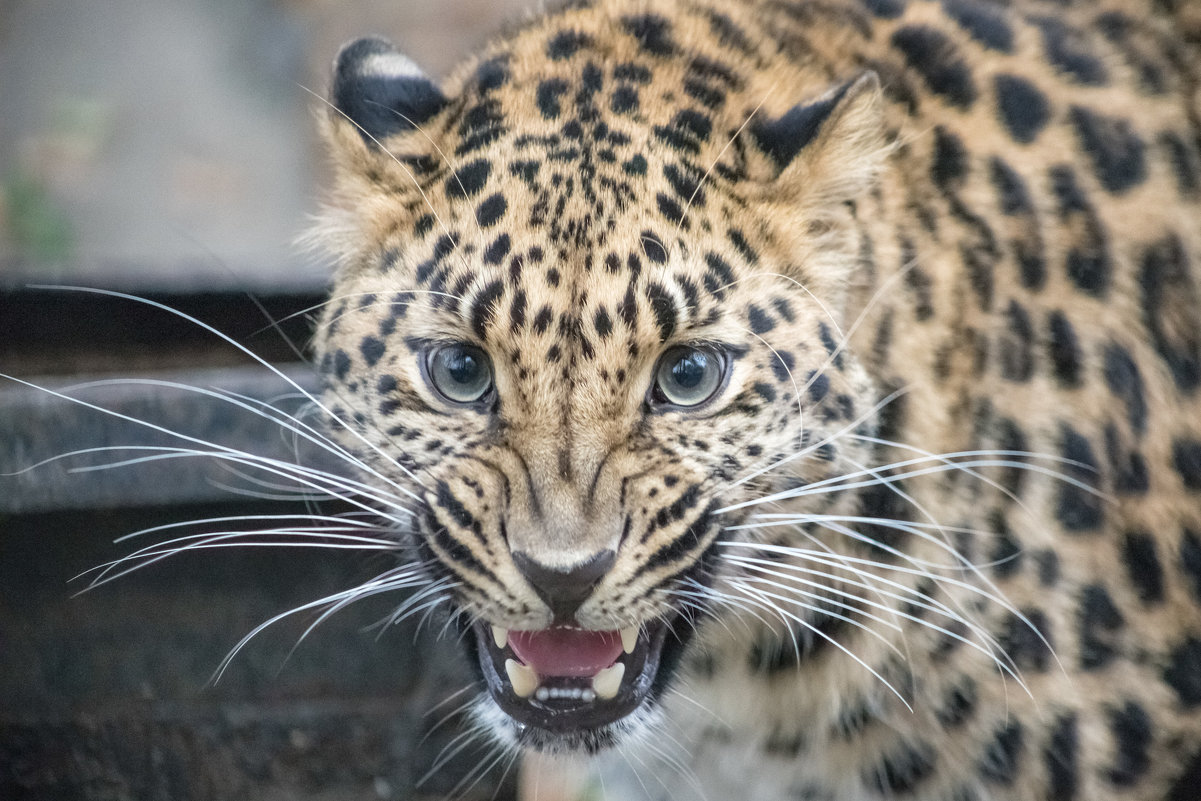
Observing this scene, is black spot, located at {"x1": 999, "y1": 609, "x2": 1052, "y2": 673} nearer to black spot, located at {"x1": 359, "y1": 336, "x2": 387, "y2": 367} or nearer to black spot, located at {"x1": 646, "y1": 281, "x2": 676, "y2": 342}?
black spot, located at {"x1": 646, "y1": 281, "x2": 676, "y2": 342}

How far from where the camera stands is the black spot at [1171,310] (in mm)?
3385

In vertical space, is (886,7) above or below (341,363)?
above

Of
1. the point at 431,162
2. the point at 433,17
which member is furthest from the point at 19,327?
the point at 433,17

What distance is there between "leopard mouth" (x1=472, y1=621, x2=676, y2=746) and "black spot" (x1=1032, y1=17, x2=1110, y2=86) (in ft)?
6.02

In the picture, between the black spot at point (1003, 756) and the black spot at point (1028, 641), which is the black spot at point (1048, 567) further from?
the black spot at point (1003, 756)

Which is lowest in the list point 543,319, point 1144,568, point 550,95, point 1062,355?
point 1144,568

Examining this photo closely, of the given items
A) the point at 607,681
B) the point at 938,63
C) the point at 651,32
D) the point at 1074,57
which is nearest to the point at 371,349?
the point at 607,681

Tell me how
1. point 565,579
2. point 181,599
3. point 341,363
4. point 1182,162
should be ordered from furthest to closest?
point 181,599 → point 1182,162 → point 341,363 → point 565,579

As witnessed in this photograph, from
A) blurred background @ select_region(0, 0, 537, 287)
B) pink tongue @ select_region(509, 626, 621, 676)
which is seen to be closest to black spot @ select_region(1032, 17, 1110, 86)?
pink tongue @ select_region(509, 626, 621, 676)

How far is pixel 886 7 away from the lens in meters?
3.59

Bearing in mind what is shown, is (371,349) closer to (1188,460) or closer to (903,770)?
(903,770)

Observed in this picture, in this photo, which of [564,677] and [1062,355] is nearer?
[564,677]

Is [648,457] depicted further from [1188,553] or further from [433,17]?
[433,17]

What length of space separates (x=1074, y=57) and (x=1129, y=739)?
1.77m
